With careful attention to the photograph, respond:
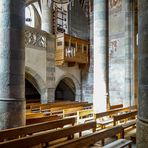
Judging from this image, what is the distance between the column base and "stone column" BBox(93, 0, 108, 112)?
7125mm

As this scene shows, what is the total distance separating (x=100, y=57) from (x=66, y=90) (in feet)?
35.6

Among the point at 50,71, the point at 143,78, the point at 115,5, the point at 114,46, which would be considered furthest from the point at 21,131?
the point at 115,5

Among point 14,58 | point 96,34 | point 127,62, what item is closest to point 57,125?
point 14,58

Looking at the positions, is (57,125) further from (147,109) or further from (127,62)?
(127,62)

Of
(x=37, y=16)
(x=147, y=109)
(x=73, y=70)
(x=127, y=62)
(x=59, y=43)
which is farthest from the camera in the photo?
(x=37, y=16)

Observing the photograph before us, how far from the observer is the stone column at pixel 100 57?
33.4 ft

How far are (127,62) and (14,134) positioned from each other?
444 inches

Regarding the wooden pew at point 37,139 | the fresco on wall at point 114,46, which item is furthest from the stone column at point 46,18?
the wooden pew at point 37,139

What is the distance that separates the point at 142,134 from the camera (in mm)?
2904

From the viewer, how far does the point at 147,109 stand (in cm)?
287

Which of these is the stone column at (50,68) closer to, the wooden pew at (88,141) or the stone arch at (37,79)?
the stone arch at (37,79)

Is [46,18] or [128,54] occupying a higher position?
[46,18]

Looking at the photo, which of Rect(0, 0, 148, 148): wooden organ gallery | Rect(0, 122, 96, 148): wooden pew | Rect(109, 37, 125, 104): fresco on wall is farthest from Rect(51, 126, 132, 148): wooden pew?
Rect(109, 37, 125, 104): fresco on wall

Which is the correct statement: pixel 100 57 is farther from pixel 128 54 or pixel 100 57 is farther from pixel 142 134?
pixel 142 134
